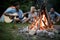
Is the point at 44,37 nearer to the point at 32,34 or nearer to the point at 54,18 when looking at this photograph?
the point at 32,34

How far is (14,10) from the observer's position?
43.0 feet

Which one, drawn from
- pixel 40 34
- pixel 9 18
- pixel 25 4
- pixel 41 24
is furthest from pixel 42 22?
pixel 25 4

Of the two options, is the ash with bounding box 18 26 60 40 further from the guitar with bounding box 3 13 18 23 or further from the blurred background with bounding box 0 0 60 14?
the blurred background with bounding box 0 0 60 14

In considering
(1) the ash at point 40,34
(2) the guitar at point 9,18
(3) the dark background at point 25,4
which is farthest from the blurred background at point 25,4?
(1) the ash at point 40,34

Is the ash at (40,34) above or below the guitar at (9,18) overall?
below

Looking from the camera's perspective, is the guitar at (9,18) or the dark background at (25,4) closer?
the guitar at (9,18)

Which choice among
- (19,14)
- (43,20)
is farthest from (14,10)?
(43,20)

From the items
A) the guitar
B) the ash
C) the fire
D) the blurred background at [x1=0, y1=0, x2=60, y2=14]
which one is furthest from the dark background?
the ash

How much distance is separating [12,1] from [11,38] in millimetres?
9716

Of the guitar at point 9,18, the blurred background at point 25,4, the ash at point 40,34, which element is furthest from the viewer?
the blurred background at point 25,4

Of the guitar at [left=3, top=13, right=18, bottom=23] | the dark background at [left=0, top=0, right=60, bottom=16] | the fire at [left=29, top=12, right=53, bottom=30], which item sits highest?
the dark background at [left=0, top=0, right=60, bottom=16]

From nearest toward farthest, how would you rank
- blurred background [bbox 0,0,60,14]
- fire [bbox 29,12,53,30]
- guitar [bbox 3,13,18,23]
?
fire [bbox 29,12,53,30]
guitar [bbox 3,13,18,23]
blurred background [bbox 0,0,60,14]

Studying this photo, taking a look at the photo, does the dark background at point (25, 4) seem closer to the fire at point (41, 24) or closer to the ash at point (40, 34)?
the fire at point (41, 24)

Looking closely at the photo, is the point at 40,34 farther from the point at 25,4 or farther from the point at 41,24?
Answer: the point at 25,4
